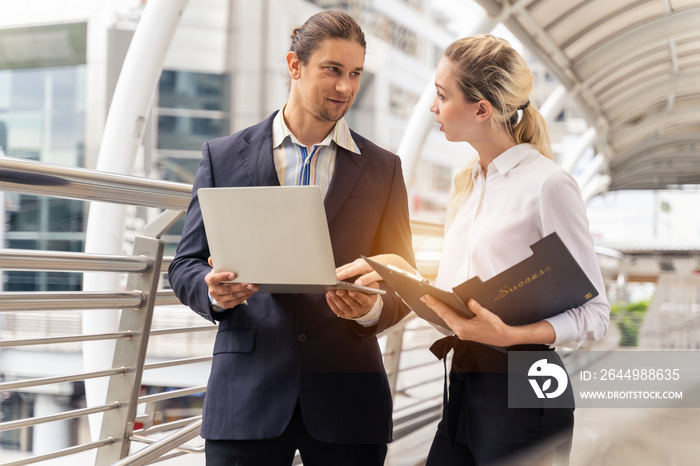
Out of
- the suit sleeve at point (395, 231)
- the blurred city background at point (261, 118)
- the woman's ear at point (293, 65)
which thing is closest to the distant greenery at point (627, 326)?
the blurred city background at point (261, 118)

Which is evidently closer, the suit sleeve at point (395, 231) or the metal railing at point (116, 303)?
the suit sleeve at point (395, 231)

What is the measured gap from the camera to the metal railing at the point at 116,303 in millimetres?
2139

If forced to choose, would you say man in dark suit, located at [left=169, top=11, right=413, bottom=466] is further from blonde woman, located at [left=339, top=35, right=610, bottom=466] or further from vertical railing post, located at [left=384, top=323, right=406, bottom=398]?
vertical railing post, located at [left=384, top=323, right=406, bottom=398]

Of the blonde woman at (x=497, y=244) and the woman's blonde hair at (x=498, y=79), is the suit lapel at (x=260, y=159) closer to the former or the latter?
the blonde woman at (x=497, y=244)

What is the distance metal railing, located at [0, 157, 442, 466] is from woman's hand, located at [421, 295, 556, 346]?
1022mm

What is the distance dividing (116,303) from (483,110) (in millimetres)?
1443

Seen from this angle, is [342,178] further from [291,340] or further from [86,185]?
[86,185]

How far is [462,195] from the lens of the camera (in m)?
1.80

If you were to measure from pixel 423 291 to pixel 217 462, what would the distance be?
64 centimetres

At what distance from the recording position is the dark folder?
1.41 metres

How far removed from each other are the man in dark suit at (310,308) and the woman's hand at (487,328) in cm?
17

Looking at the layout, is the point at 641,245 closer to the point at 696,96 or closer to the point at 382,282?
the point at 696,96

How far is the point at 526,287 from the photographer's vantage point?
145 cm

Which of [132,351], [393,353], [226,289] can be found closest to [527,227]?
[226,289]
